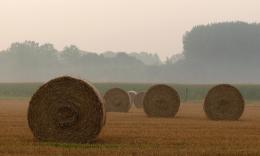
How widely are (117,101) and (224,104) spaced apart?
9800 millimetres

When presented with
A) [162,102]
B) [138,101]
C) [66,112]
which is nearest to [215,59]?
[138,101]

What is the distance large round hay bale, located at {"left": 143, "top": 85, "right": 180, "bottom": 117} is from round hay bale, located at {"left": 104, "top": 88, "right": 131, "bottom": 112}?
19.5ft

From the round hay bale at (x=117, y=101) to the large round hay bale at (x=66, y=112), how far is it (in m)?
18.2

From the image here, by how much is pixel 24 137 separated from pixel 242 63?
155639mm

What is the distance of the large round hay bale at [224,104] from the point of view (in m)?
27.1

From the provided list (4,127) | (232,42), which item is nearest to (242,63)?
(232,42)

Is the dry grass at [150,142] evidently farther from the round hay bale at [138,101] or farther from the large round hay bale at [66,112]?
the round hay bale at [138,101]

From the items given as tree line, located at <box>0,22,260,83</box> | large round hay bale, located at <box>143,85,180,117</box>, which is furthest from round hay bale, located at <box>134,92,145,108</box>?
tree line, located at <box>0,22,260,83</box>

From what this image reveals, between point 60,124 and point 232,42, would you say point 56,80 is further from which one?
point 232,42

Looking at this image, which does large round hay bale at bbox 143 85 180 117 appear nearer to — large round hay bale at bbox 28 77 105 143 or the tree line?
large round hay bale at bbox 28 77 105 143

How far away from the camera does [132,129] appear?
19969mm

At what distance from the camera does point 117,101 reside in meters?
35.8

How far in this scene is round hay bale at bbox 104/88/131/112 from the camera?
35469 mm

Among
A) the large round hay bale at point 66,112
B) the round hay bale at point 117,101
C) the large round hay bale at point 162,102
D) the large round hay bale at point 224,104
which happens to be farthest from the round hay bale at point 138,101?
the large round hay bale at point 66,112
